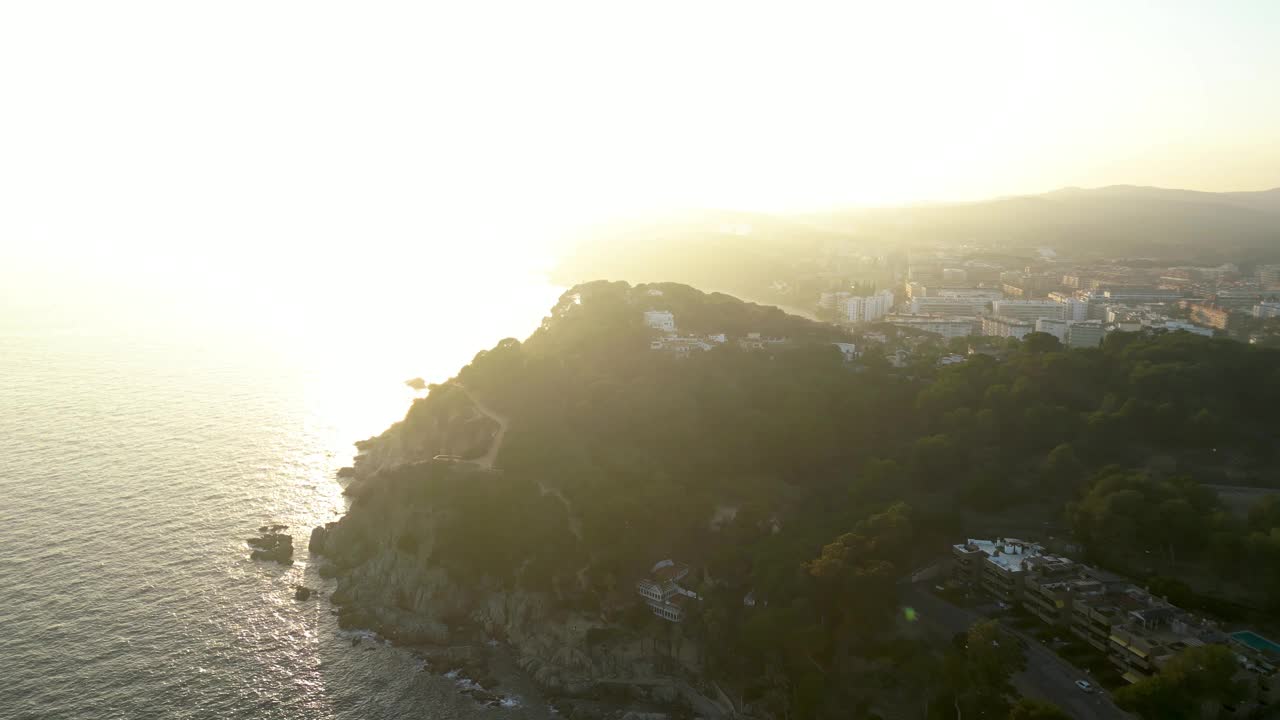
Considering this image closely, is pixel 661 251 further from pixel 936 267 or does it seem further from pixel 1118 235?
pixel 1118 235

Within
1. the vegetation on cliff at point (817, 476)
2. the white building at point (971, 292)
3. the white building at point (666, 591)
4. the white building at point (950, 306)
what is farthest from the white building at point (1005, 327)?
the white building at point (666, 591)

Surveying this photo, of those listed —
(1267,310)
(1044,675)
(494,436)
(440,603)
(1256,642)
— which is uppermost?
(1267,310)

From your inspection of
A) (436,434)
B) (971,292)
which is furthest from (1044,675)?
(971,292)

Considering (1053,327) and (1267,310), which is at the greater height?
(1267,310)

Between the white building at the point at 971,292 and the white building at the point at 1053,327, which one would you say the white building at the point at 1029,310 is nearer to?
the white building at the point at 971,292

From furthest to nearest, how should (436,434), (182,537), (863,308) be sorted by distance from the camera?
(863,308) → (436,434) → (182,537)

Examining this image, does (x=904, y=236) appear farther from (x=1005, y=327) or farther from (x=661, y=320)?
(x=661, y=320)
